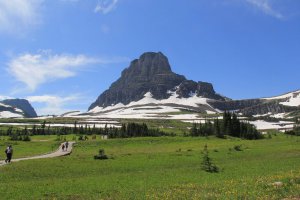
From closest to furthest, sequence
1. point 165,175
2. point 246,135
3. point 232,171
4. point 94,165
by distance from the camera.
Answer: point 165,175 → point 232,171 → point 94,165 → point 246,135

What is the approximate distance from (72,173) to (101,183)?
10.2 m

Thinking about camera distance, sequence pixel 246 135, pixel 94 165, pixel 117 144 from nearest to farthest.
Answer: pixel 94 165 < pixel 117 144 < pixel 246 135

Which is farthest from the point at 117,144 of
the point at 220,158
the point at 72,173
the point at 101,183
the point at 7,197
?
the point at 7,197

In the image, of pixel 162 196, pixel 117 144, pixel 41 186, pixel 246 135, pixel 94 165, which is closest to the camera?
pixel 162 196

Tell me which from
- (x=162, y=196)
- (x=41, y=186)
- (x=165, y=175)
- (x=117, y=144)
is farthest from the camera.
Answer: (x=117, y=144)

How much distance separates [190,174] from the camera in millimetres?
41406

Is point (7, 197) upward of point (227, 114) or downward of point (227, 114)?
downward

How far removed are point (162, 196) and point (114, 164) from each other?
91.8 ft

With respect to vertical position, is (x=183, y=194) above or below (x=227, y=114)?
below

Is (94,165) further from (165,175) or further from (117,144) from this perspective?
(117,144)

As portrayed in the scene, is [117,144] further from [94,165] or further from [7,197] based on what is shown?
[7,197]

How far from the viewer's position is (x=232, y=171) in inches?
1713

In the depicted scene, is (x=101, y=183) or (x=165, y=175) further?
(x=165, y=175)

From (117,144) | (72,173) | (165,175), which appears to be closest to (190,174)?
(165,175)
